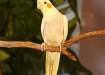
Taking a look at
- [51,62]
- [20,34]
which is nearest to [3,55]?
[20,34]

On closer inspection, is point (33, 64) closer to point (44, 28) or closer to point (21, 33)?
point (21, 33)

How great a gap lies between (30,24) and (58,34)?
0.92 feet

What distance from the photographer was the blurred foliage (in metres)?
0.84

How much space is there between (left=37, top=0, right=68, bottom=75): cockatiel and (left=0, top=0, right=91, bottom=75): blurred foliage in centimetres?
24

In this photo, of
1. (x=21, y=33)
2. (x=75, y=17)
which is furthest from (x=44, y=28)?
(x=75, y=17)

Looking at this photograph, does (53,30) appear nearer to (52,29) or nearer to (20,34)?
(52,29)

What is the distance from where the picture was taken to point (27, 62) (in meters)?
Result: 0.84

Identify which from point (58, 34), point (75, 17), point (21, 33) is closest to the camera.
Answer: point (58, 34)

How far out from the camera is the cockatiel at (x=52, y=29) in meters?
0.57

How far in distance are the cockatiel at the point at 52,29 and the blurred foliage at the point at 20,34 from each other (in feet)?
0.80

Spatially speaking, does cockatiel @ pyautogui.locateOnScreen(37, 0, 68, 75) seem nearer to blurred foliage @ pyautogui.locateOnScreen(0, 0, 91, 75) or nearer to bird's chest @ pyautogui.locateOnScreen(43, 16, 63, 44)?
bird's chest @ pyautogui.locateOnScreen(43, 16, 63, 44)

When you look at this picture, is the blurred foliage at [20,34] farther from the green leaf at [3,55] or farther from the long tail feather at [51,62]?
the long tail feather at [51,62]

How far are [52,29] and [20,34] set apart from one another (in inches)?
10.9

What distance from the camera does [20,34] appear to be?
0.84 meters
